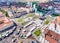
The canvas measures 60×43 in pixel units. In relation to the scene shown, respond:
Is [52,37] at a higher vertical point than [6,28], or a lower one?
higher

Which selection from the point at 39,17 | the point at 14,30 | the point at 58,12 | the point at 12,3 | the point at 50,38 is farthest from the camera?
the point at 12,3

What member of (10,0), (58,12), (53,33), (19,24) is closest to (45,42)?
(53,33)

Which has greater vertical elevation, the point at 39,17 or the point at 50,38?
the point at 50,38

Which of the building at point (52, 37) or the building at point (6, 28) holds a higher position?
the building at point (52, 37)

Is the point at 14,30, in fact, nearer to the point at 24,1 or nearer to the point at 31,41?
the point at 31,41

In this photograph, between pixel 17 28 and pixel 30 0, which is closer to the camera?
pixel 17 28

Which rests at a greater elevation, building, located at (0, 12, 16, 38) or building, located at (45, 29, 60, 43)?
building, located at (45, 29, 60, 43)

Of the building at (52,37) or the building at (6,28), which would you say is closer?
the building at (52,37)

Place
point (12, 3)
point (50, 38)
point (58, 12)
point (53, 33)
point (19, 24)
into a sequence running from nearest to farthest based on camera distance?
point (50, 38), point (53, 33), point (19, 24), point (58, 12), point (12, 3)

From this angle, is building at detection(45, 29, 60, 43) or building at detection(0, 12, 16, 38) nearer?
building at detection(45, 29, 60, 43)

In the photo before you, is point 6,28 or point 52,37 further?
point 6,28
